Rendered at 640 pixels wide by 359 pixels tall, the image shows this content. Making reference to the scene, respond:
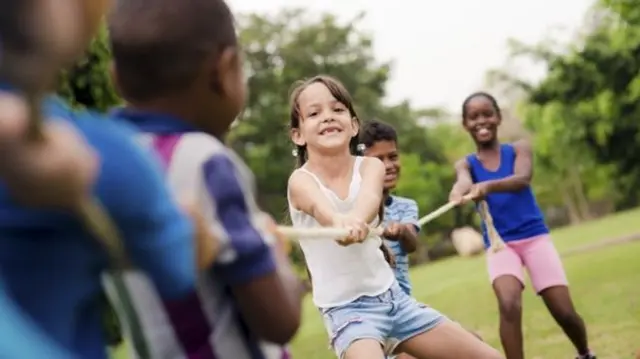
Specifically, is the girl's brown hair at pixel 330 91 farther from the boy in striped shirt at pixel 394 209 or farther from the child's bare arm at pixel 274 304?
the child's bare arm at pixel 274 304

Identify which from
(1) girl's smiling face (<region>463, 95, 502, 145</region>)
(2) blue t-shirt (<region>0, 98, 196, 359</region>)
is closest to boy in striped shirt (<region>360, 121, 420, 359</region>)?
(1) girl's smiling face (<region>463, 95, 502, 145</region>)

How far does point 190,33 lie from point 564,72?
26.7m

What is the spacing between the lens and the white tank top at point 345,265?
160 inches

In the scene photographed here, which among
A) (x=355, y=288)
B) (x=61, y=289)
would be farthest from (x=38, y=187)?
(x=355, y=288)

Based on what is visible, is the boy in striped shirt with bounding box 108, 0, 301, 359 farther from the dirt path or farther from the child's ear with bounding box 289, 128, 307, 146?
the dirt path

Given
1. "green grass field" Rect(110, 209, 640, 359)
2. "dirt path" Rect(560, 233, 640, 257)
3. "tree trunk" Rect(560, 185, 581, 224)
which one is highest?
"green grass field" Rect(110, 209, 640, 359)

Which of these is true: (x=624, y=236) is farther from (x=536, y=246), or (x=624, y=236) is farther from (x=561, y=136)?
(x=561, y=136)

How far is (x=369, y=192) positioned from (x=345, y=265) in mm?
276

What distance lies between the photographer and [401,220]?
5188 millimetres

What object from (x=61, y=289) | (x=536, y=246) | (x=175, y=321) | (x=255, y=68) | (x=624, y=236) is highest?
(x=255, y=68)

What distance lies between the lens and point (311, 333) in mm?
12469

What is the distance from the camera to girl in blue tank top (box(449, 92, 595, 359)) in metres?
5.85

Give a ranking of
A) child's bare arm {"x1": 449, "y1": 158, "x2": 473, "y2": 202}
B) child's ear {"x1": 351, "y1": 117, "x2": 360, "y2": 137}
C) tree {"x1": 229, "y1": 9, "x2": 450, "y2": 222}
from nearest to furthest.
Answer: child's ear {"x1": 351, "y1": 117, "x2": 360, "y2": 137}, child's bare arm {"x1": 449, "y1": 158, "x2": 473, "y2": 202}, tree {"x1": 229, "y1": 9, "x2": 450, "y2": 222}

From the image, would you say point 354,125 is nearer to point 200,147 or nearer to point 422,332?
point 422,332
